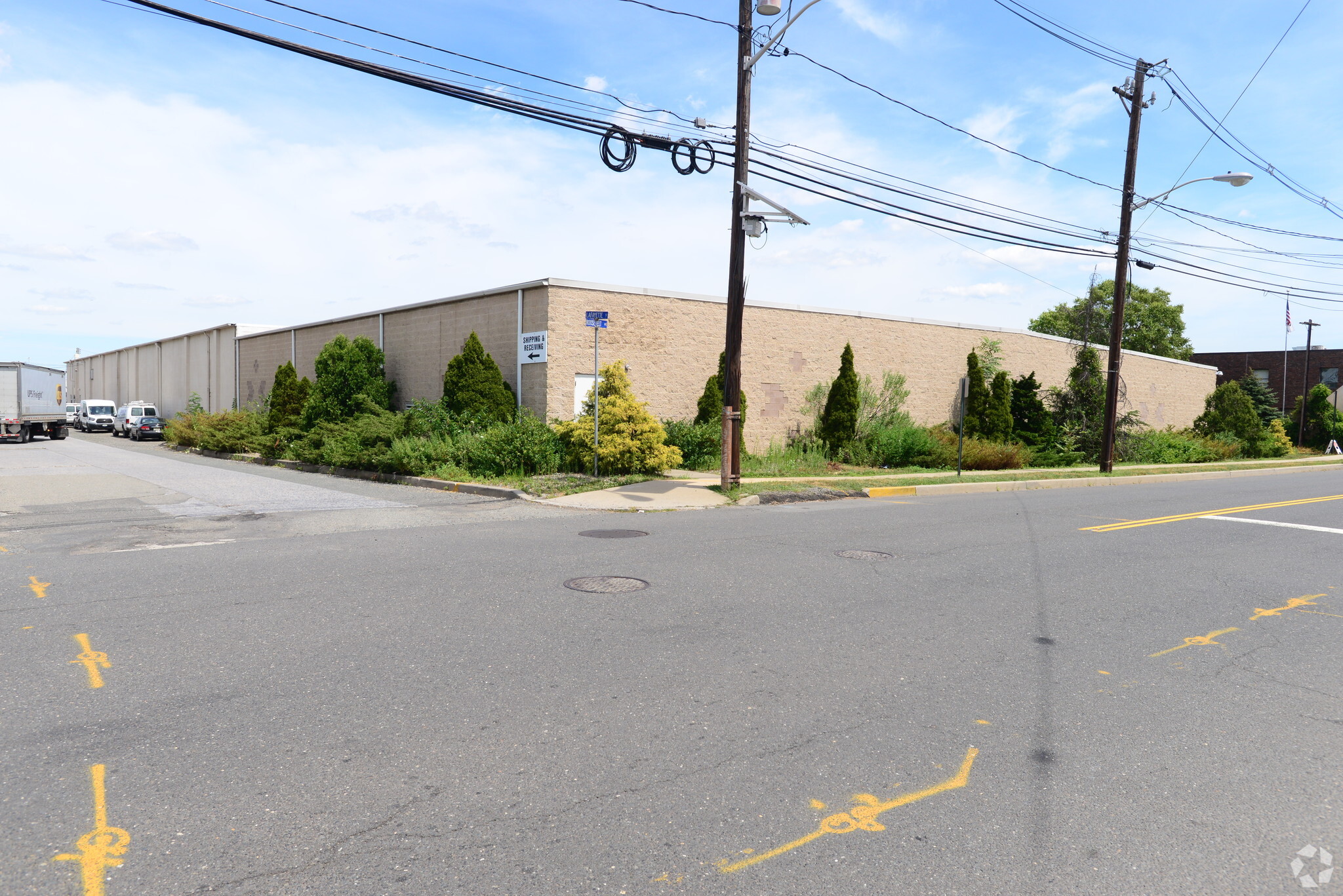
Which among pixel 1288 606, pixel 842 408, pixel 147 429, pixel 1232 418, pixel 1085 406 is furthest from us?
pixel 147 429

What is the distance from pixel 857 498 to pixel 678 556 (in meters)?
8.02

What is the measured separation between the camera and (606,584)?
7.66 m

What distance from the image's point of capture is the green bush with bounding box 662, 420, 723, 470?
64.7 ft

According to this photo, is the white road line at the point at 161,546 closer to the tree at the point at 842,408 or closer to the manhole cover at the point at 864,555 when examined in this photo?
the manhole cover at the point at 864,555

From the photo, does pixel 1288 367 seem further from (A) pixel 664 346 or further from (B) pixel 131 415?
(B) pixel 131 415

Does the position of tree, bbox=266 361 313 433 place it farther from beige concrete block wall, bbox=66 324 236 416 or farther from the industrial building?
beige concrete block wall, bbox=66 324 236 416

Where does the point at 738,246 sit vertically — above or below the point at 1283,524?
above

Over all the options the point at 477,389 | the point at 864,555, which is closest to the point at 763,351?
the point at 477,389

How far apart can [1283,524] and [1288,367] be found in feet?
205

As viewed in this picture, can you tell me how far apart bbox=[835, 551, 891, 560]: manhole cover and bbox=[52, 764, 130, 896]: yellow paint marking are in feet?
23.5

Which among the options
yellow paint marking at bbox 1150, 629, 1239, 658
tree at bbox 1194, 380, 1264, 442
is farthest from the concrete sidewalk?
tree at bbox 1194, 380, 1264, 442

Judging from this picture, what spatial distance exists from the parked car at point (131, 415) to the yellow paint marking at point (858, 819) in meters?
46.9

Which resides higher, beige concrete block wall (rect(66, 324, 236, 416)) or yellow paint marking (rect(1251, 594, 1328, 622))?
beige concrete block wall (rect(66, 324, 236, 416))

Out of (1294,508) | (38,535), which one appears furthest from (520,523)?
(1294,508)
